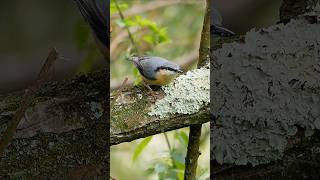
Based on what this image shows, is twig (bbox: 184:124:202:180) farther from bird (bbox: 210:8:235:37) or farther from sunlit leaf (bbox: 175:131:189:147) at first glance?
bird (bbox: 210:8:235:37)

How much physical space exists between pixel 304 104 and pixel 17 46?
0.81 meters

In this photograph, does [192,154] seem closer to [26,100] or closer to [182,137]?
[182,137]

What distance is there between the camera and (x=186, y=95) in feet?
4.75

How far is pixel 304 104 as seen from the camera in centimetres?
136

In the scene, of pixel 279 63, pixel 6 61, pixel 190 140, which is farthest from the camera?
pixel 190 140

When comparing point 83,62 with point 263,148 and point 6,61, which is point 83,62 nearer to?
point 6,61

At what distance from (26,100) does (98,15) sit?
12.0 inches

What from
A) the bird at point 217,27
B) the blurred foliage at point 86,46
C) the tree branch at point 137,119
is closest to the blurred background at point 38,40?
the blurred foliage at point 86,46

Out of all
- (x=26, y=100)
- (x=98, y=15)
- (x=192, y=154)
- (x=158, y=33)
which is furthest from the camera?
(x=158, y=33)

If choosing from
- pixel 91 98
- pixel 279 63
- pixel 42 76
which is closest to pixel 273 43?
pixel 279 63

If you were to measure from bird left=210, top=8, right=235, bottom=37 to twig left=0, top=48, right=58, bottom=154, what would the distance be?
508mm

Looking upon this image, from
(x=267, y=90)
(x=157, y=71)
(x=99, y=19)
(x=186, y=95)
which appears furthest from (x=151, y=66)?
(x=267, y=90)

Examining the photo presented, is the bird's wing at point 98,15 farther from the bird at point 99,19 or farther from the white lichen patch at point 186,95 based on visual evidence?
the white lichen patch at point 186,95

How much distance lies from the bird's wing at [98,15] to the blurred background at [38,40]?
0.02 metres
